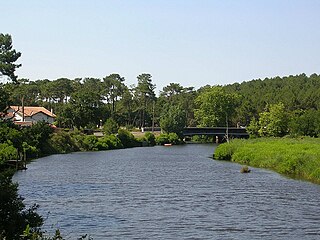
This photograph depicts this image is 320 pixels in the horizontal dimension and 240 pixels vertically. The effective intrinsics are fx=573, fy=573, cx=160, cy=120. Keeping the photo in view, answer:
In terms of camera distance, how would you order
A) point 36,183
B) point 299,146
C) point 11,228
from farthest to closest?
point 299,146 < point 36,183 < point 11,228

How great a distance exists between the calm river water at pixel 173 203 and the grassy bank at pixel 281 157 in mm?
1978

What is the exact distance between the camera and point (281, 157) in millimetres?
64938

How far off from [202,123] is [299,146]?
293 feet

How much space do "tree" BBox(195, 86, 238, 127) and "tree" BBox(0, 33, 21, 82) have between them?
80.5 metres

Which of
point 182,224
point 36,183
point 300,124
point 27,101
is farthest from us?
point 27,101

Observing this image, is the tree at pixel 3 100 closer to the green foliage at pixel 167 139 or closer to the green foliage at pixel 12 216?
the green foliage at pixel 12 216

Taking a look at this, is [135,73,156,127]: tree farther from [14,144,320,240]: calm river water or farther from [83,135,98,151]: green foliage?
[14,144,320,240]: calm river water

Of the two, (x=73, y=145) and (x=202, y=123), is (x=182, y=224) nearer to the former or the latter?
(x=73, y=145)

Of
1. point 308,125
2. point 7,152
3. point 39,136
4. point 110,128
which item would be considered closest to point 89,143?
point 39,136

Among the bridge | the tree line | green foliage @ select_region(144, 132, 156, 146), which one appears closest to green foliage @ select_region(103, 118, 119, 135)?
the tree line

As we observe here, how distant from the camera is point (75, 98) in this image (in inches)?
4798

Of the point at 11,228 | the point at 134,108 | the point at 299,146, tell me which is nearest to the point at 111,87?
the point at 134,108

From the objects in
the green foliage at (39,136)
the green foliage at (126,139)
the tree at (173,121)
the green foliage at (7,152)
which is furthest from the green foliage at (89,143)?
the green foliage at (7,152)

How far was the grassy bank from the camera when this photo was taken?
181ft
